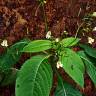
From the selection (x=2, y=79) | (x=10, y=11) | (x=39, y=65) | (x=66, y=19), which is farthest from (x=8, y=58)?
(x=66, y=19)

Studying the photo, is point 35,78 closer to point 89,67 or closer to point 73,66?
point 73,66

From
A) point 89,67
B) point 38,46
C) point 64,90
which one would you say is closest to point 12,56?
point 38,46

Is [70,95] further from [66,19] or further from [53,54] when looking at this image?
[66,19]

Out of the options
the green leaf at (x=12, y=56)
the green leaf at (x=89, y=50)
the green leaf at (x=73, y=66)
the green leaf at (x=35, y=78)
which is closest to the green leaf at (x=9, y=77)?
the green leaf at (x=12, y=56)

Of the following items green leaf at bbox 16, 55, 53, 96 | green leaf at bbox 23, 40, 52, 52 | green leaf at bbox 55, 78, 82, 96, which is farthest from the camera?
green leaf at bbox 55, 78, 82, 96

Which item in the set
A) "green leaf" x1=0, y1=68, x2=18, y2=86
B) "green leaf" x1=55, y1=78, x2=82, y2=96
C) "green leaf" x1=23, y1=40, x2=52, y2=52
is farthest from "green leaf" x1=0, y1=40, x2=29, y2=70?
"green leaf" x1=55, y1=78, x2=82, y2=96

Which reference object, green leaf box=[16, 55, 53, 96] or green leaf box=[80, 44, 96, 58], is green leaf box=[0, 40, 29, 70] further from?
green leaf box=[80, 44, 96, 58]
